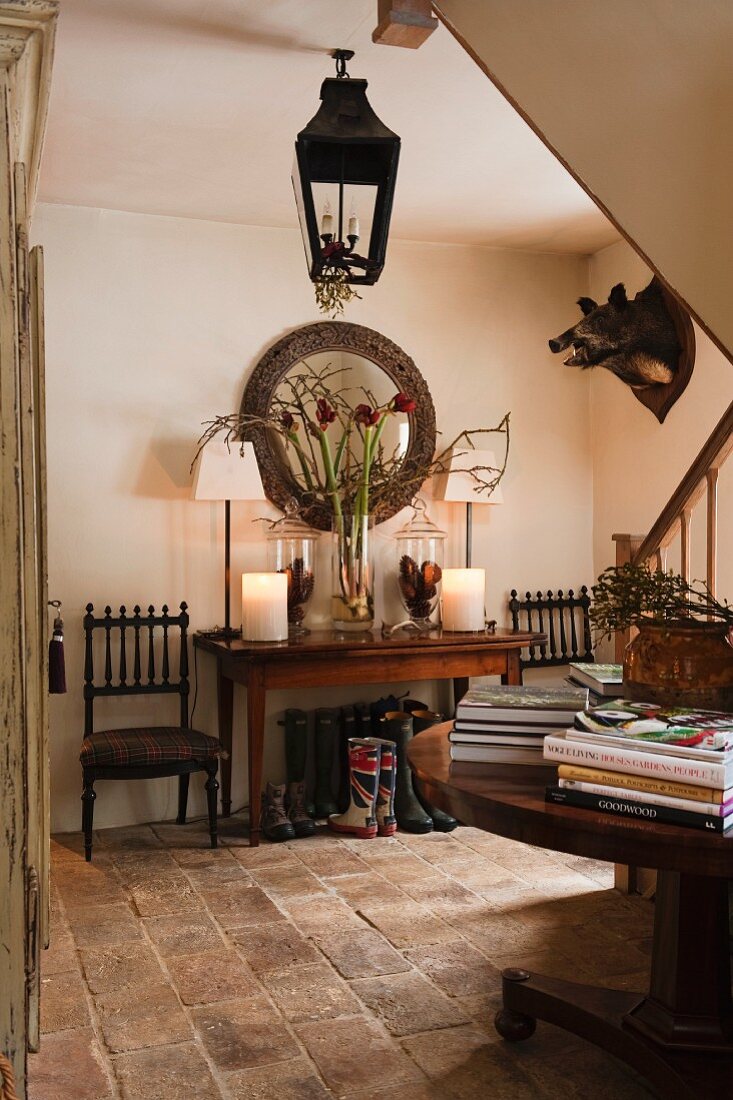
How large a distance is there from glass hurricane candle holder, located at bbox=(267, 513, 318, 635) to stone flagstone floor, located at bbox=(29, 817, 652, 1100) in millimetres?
980

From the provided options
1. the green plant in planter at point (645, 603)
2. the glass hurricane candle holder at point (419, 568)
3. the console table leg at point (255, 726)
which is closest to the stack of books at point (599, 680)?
the green plant in planter at point (645, 603)

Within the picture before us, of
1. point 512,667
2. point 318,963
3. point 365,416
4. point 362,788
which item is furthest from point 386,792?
point 365,416

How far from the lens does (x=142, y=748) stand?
392 cm

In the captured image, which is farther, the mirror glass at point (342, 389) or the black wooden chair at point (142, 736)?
the mirror glass at point (342, 389)

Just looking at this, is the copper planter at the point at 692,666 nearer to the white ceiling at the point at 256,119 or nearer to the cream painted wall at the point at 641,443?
the white ceiling at the point at 256,119

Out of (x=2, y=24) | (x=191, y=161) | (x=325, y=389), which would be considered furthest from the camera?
(x=325, y=389)

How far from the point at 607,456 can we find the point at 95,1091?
12.6 feet

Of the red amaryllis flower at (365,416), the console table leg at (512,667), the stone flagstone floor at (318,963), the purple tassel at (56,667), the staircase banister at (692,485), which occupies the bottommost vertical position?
the stone flagstone floor at (318,963)

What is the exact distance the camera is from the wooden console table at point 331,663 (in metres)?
4.07

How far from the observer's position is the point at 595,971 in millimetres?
2887

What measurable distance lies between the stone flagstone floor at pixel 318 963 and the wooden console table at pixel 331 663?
45 centimetres

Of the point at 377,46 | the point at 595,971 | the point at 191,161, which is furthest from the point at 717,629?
the point at 191,161

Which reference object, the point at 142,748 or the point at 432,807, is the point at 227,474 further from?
the point at 432,807

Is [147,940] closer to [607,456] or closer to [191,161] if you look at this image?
[191,161]
